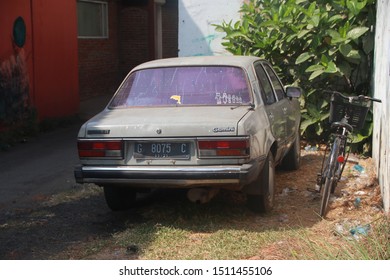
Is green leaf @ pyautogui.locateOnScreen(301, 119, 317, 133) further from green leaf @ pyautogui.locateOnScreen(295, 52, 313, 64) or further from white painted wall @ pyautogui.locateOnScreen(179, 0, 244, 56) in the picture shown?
white painted wall @ pyautogui.locateOnScreen(179, 0, 244, 56)

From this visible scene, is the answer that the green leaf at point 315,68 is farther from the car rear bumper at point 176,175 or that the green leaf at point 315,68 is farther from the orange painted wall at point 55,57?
the orange painted wall at point 55,57

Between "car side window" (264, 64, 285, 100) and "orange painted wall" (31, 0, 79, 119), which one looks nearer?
"car side window" (264, 64, 285, 100)

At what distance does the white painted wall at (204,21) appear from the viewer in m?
11.2

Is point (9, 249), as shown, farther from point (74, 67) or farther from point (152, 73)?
point (74, 67)

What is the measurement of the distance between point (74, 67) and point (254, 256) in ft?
31.9

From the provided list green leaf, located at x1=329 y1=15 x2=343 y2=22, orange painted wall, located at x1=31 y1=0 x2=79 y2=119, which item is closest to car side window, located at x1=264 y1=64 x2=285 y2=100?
green leaf, located at x1=329 y1=15 x2=343 y2=22

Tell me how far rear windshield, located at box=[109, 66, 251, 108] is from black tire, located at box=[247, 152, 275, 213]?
699 mm

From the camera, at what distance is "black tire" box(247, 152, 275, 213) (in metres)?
5.68

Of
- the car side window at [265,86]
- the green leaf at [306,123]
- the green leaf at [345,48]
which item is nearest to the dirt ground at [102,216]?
the car side window at [265,86]

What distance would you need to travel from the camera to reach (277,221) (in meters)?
5.82

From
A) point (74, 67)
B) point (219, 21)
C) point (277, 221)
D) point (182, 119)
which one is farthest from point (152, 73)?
point (74, 67)

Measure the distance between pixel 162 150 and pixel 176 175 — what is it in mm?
279

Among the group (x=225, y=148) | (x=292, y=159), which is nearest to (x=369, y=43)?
(x=292, y=159)

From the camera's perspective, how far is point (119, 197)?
6191mm
